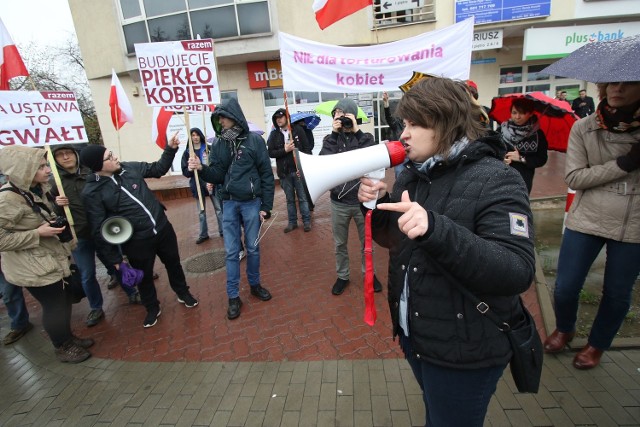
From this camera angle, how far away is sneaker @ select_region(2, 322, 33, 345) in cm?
384

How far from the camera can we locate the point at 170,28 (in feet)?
39.5

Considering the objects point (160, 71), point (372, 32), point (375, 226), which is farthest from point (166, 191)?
point (375, 226)

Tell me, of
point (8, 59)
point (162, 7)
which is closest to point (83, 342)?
point (8, 59)

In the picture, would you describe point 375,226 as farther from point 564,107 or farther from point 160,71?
point 160,71

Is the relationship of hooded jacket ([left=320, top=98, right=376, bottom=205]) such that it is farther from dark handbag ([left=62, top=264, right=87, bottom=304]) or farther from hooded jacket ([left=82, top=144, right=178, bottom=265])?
dark handbag ([left=62, top=264, right=87, bottom=304])

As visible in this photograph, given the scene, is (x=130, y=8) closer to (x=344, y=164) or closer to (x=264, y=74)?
(x=264, y=74)

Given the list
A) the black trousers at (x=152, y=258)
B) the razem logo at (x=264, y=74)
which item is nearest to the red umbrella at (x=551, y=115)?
the black trousers at (x=152, y=258)

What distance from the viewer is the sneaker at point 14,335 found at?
12.6 feet

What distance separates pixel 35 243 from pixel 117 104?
8.47 feet

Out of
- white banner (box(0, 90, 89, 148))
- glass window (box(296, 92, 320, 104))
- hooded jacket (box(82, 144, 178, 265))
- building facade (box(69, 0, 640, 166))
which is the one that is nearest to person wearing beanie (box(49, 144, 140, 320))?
white banner (box(0, 90, 89, 148))

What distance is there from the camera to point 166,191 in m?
10.6

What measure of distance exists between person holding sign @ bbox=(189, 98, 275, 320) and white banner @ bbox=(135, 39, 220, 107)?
0.52 meters

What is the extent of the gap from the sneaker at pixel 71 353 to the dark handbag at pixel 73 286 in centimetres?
43

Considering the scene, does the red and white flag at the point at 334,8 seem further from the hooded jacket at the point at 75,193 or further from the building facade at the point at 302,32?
the building facade at the point at 302,32
